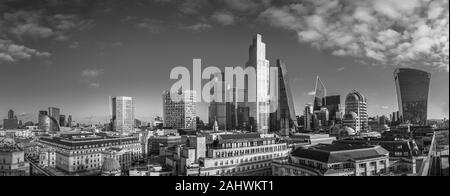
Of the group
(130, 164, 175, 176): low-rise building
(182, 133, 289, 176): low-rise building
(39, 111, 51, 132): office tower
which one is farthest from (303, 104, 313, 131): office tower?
(39, 111, 51, 132): office tower

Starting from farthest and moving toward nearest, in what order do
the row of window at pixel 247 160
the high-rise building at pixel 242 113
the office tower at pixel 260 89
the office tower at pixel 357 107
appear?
1. the high-rise building at pixel 242 113
2. the office tower at pixel 260 89
3. the office tower at pixel 357 107
4. the row of window at pixel 247 160

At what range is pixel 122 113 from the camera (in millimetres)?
92125

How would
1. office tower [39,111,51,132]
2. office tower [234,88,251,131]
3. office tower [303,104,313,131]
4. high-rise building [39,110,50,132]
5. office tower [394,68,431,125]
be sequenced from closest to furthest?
office tower [394,68,431,125], office tower [39,111,51,132], high-rise building [39,110,50,132], office tower [234,88,251,131], office tower [303,104,313,131]

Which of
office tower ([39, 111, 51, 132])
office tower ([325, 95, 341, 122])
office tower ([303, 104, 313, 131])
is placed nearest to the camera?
office tower ([39, 111, 51, 132])

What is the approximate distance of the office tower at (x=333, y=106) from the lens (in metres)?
98.5

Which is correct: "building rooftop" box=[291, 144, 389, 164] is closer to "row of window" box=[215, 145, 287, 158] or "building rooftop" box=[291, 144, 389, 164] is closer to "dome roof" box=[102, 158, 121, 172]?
"row of window" box=[215, 145, 287, 158]

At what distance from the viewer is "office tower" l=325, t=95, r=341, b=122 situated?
3877 inches

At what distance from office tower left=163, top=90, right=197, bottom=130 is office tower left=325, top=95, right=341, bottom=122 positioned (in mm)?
43110

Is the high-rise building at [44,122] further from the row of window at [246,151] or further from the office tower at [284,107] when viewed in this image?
the row of window at [246,151]

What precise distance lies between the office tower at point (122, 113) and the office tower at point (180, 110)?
12.4 meters

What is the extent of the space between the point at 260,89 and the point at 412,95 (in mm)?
33303

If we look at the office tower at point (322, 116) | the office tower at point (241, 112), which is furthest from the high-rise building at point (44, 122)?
the office tower at point (322, 116)
